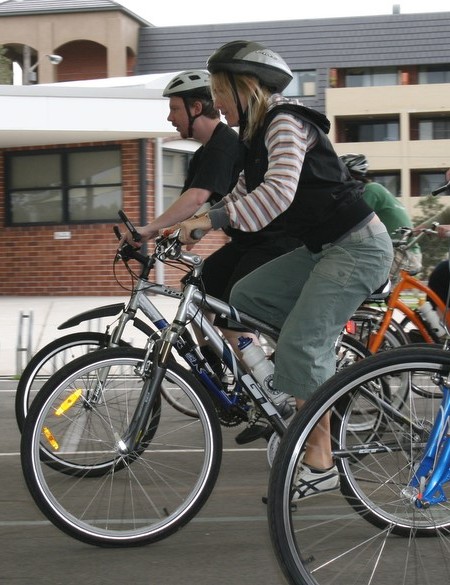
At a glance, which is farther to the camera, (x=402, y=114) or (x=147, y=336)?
(x=402, y=114)

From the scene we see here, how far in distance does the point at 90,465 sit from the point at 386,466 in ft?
5.73

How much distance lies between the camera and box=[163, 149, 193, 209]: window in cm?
2030

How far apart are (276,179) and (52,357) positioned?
1.99 meters

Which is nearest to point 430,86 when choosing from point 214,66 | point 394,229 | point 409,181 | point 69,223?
point 409,181

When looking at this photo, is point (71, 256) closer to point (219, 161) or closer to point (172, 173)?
point (172, 173)

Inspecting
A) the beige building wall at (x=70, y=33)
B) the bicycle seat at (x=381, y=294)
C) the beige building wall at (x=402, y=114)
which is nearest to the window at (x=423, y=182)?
the beige building wall at (x=402, y=114)

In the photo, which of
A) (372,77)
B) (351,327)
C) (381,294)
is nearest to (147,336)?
(351,327)

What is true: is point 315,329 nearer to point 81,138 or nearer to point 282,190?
point 282,190

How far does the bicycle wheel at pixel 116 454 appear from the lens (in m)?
4.17

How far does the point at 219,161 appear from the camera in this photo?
5410mm

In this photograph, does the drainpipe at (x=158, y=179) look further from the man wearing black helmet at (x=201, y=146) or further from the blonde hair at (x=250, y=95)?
the blonde hair at (x=250, y=95)

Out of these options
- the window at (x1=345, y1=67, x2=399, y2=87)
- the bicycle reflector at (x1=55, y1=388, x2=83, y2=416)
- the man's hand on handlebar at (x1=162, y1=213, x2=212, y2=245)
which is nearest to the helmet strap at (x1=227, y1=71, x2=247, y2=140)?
the man's hand on handlebar at (x1=162, y1=213, x2=212, y2=245)

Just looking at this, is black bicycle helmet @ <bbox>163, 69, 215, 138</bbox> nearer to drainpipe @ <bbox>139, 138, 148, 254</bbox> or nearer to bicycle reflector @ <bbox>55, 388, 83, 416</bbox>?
bicycle reflector @ <bbox>55, 388, 83, 416</bbox>

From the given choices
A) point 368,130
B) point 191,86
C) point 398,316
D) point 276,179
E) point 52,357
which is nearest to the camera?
point 276,179
